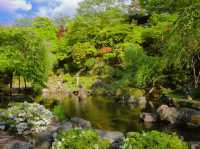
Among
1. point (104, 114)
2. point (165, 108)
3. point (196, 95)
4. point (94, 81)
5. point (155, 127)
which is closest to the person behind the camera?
point (155, 127)

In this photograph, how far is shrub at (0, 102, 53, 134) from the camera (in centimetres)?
1273

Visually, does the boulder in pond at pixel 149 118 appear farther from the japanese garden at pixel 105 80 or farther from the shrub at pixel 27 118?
the shrub at pixel 27 118

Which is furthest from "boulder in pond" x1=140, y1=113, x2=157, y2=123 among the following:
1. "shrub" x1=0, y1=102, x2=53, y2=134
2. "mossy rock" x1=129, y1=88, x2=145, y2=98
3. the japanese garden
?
"mossy rock" x1=129, y1=88, x2=145, y2=98

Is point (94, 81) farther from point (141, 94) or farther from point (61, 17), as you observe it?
point (61, 17)

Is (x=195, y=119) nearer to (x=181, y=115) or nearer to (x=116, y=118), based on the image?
(x=181, y=115)

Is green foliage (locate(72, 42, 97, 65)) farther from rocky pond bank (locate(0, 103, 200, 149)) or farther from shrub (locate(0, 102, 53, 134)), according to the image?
shrub (locate(0, 102, 53, 134))

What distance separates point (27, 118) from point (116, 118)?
6.01m

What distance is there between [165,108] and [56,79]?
2095cm

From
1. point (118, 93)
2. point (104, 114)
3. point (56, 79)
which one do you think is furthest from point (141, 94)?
point (56, 79)

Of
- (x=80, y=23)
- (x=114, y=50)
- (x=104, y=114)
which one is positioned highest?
(x=80, y=23)

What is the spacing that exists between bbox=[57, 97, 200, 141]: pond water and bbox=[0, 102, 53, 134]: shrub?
327 centimetres

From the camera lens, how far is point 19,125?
12.7m

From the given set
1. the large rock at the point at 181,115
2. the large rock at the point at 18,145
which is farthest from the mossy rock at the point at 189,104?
the large rock at the point at 18,145

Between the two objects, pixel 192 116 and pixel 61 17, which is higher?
pixel 61 17
